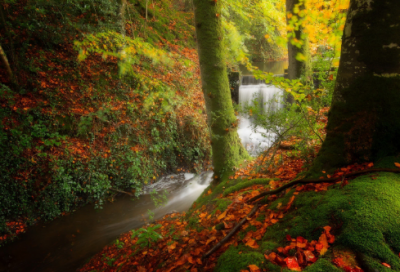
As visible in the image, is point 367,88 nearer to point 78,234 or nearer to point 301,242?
point 301,242

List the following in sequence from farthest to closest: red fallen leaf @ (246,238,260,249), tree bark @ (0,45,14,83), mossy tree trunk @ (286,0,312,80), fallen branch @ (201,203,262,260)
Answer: tree bark @ (0,45,14,83), mossy tree trunk @ (286,0,312,80), fallen branch @ (201,203,262,260), red fallen leaf @ (246,238,260,249)

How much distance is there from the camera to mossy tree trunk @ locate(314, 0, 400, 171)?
1.78 metres

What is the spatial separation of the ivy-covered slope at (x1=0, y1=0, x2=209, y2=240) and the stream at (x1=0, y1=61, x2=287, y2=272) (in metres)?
0.34

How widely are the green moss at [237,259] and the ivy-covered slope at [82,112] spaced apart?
5580 millimetres

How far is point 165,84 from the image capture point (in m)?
8.78

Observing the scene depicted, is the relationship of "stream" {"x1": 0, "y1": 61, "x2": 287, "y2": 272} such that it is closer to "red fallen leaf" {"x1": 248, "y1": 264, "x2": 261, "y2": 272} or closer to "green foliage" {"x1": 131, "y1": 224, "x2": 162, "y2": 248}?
"green foliage" {"x1": 131, "y1": 224, "x2": 162, "y2": 248}

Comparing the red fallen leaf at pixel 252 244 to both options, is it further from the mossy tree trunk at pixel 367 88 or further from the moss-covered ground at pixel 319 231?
the mossy tree trunk at pixel 367 88

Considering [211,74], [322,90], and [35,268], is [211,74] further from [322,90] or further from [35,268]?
[35,268]

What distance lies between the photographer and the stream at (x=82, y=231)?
471cm

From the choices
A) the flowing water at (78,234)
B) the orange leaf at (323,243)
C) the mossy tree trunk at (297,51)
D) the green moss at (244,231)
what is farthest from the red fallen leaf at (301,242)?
the flowing water at (78,234)

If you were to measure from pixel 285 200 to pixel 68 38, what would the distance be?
9136 mm

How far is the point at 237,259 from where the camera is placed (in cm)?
162

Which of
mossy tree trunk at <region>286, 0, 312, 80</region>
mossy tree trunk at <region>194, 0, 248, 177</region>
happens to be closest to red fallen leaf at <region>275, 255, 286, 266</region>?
mossy tree trunk at <region>194, 0, 248, 177</region>

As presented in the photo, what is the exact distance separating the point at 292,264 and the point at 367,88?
1697 millimetres
